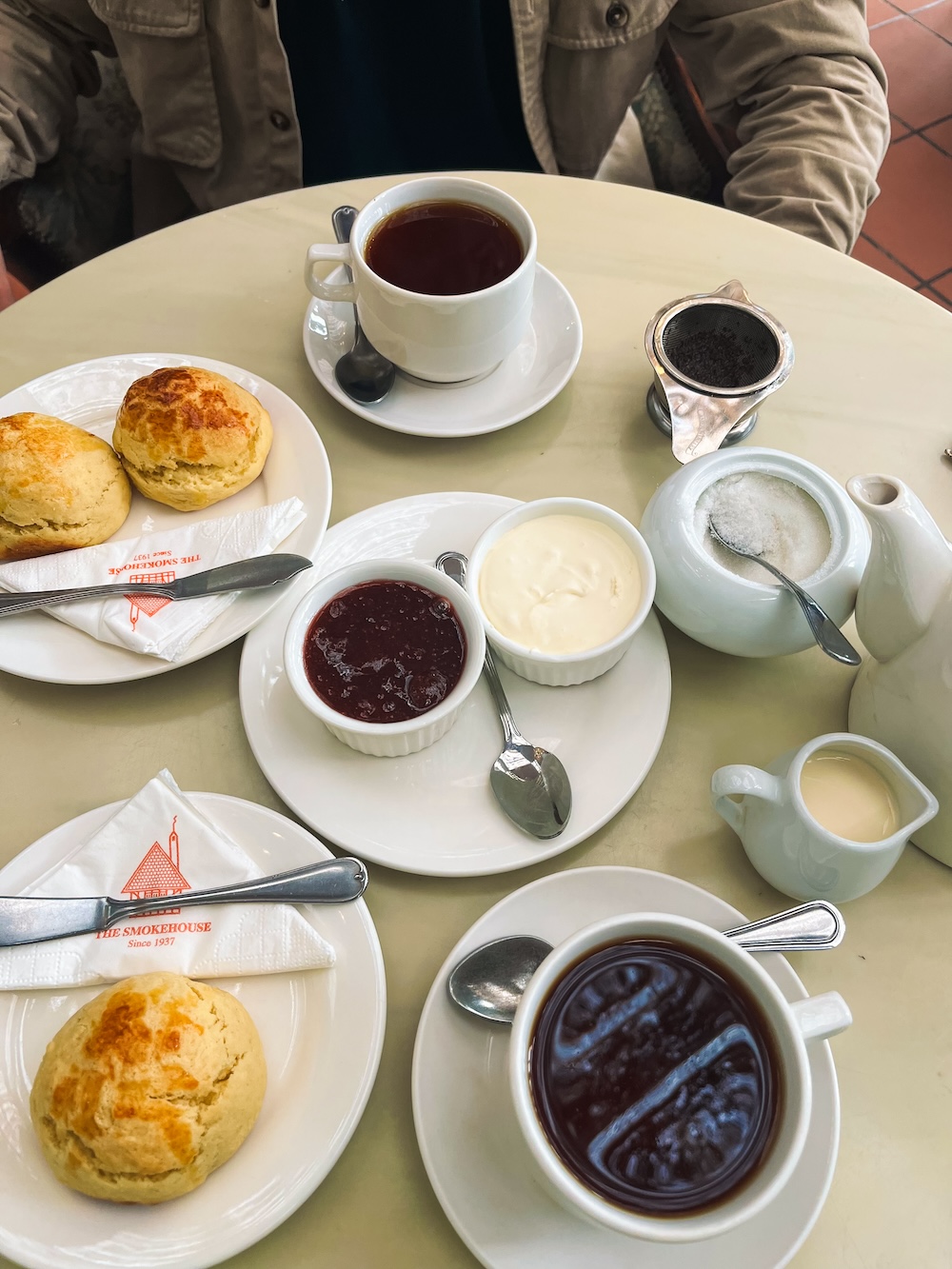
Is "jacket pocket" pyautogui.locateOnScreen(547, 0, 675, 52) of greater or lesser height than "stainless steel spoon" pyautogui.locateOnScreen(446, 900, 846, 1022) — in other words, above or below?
above

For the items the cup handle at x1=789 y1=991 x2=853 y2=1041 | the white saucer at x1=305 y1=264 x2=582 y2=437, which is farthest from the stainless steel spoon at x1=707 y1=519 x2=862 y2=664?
the white saucer at x1=305 y1=264 x2=582 y2=437

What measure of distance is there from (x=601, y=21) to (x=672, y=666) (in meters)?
1.31

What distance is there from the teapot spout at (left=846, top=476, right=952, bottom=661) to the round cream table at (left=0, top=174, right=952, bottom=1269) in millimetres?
246

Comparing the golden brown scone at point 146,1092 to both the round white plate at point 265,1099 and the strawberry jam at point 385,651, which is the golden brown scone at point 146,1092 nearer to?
the round white plate at point 265,1099

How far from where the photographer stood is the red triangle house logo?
96cm

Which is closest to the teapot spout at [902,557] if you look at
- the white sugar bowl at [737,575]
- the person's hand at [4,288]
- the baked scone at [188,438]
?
the white sugar bowl at [737,575]

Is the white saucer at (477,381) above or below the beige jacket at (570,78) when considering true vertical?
below

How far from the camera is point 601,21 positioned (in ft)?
5.57

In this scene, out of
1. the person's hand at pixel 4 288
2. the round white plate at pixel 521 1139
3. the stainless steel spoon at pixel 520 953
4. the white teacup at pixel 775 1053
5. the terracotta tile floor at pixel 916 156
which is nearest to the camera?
the white teacup at pixel 775 1053

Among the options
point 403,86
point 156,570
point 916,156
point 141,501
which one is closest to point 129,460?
point 141,501

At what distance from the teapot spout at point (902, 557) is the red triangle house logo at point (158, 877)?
31.8 inches

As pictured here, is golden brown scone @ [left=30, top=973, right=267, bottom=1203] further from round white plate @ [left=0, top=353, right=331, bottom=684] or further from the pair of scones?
the pair of scones

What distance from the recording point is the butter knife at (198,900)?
92cm

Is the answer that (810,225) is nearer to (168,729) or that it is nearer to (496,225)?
(496,225)
